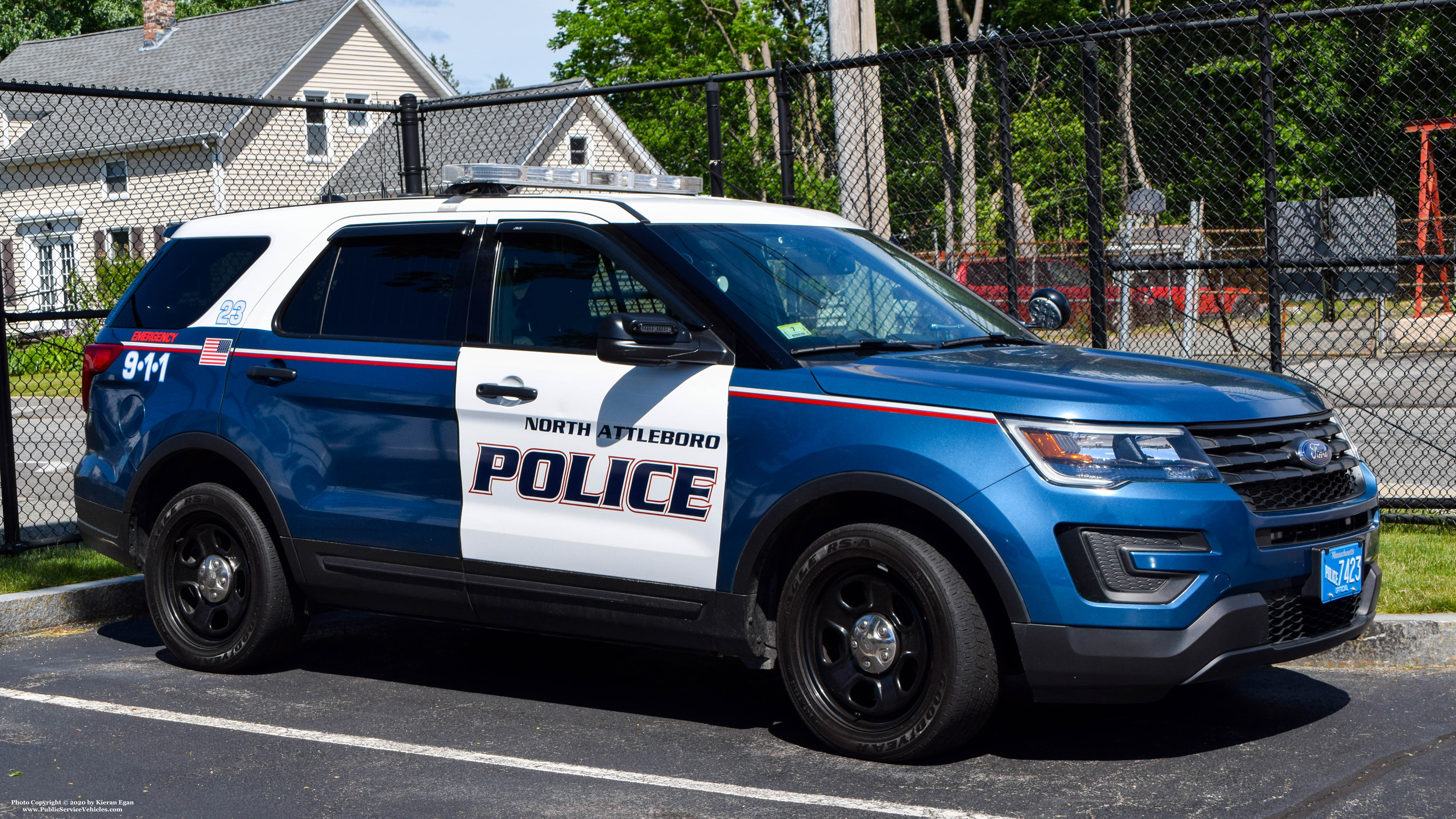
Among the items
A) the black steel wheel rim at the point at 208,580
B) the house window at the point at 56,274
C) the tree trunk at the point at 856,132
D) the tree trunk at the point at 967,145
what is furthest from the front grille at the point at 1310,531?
the house window at the point at 56,274

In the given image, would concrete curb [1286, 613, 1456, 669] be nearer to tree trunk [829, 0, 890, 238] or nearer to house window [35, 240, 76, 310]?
tree trunk [829, 0, 890, 238]

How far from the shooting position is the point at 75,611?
7.39 meters

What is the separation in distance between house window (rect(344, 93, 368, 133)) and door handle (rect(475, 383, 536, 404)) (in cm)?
3202

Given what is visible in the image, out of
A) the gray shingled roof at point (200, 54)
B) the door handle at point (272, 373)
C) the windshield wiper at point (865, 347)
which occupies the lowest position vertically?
the door handle at point (272, 373)

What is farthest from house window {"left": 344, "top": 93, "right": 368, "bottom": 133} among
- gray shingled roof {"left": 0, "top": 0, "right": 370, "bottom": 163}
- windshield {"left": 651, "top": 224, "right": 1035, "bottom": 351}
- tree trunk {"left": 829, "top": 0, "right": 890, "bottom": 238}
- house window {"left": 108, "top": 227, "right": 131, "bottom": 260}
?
windshield {"left": 651, "top": 224, "right": 1035, "bottom": 351}

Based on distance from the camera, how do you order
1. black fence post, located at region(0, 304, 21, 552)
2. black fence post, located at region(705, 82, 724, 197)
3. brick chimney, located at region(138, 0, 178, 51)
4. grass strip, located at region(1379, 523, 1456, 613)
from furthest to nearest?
1. brick chimney, located at region(138, 0, 178, 51)
2. black fence post, located at region(705, 82, 724, 197)
3. black fence post, located at region(0, 304, 21, 552)
4. grass strip, located at region(1379, 523, 1456, 613)

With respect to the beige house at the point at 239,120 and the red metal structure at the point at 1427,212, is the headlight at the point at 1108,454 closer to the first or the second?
the red metal structure at the point at 1427,212

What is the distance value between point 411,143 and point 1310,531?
676cm

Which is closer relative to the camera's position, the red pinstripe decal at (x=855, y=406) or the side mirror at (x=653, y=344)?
the red pinstripe decal at (x=855, y=406)

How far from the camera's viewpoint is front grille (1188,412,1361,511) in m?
4.51

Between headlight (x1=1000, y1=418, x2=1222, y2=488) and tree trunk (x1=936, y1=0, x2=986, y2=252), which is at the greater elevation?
tree trunk (x1=936, y1=0, x2=986, y2=252)

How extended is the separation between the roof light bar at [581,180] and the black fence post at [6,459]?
334cm

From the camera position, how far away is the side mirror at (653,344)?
4926 mm

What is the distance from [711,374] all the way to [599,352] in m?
0.39
